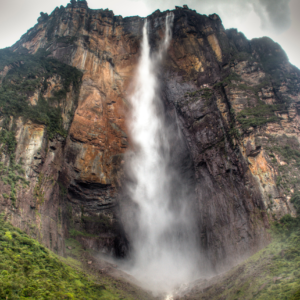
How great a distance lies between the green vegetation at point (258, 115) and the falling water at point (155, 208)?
9149 millimetres

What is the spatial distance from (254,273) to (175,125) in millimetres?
18681

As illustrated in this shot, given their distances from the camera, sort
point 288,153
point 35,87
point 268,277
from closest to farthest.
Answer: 1. point 268,277
2. point 288,153
3. point 35,87

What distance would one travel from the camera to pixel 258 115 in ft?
73.6

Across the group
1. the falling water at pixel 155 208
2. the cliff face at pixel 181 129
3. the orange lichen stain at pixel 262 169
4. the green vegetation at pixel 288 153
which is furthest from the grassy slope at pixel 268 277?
the green vegetation at pixel 288 153

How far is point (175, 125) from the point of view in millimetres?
28609

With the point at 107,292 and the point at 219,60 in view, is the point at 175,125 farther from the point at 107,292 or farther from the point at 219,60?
the point at 107,292

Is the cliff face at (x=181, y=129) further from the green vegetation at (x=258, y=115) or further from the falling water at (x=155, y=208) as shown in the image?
the falling water at (x=155, y=208)

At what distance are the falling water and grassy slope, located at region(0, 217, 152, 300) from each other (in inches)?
291

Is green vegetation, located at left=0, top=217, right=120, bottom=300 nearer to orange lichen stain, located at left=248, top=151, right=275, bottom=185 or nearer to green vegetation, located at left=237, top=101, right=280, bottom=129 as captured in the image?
orange lichen stain, located at left=248, top=151, right=275, bottom=185

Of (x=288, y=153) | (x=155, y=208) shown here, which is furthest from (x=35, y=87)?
(x=288, y=153)

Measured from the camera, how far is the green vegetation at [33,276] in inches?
331

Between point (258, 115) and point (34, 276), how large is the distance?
867 inches

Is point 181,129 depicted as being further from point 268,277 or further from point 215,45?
point 268,277

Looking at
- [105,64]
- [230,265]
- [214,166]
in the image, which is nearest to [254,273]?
[230,265]
